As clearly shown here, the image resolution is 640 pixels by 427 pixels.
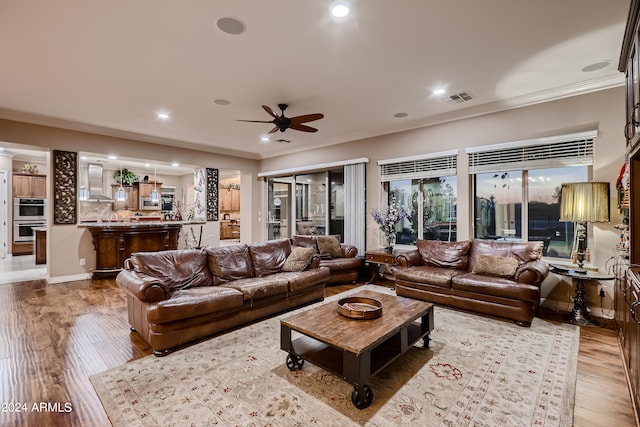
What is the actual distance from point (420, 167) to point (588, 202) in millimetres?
2524

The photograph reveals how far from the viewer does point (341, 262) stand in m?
5.46

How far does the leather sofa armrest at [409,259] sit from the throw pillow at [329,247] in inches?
53.0

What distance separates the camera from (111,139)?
611 cm

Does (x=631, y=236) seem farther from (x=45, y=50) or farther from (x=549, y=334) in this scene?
(x=45, y=50)

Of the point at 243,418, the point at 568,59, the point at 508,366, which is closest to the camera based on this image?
the point at 243,418

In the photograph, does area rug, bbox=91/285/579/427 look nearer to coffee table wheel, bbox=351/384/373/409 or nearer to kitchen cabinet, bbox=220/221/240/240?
coffee table wheel, bbox=351/384/373/409

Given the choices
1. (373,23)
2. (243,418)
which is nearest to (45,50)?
(373,23)

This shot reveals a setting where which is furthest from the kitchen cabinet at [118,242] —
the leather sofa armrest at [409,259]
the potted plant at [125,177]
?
the leather sofa armrest at [409,259]

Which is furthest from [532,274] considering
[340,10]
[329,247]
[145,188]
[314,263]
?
[145,188]

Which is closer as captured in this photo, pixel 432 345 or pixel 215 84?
pixel 432 345

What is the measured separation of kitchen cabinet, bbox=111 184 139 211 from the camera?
33.3 ft

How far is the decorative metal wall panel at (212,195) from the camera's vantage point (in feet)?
25.2

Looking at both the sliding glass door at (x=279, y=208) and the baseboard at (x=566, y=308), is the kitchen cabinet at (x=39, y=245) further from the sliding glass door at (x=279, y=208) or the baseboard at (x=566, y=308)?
the baseboard at (x=566, y=308)

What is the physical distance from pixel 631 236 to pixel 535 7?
1984 millimetres
